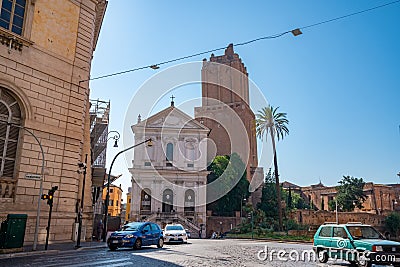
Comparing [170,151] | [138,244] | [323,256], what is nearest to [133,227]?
[138,244]

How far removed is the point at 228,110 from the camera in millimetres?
73312

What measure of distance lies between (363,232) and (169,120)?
45.5m

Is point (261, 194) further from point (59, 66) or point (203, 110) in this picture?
point (59, 66)

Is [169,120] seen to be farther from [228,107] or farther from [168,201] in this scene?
[228,107]

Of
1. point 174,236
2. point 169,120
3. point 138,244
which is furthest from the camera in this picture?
point 169,120

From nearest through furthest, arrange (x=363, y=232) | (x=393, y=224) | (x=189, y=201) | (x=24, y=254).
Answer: (x=363, y=232) < (x=24, y=254) < (x=189, y=201) < (x=393, y=224)

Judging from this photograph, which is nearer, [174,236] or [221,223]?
[174,236]

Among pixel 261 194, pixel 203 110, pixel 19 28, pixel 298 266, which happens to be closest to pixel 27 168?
pixel 19 28

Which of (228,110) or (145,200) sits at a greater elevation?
(228,110)

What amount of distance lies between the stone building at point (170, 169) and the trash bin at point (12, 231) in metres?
34.4

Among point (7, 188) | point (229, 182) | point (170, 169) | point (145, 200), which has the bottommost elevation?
point (7, 188)

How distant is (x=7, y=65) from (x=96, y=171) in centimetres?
1534

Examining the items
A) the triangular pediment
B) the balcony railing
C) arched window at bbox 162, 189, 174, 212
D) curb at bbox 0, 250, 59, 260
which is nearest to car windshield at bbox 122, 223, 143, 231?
curb at bbox 0, 250, 59, 260

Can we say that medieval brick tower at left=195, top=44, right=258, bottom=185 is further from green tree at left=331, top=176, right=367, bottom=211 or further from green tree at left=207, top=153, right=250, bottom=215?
green tree at left=331, top=176, right=367, bottom=211
